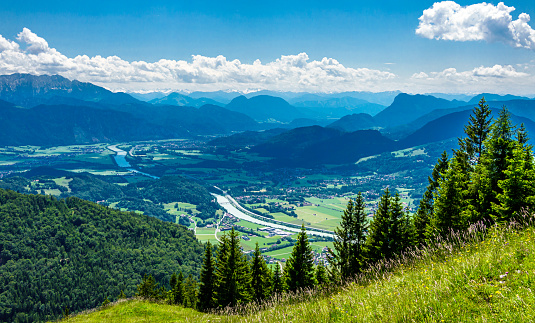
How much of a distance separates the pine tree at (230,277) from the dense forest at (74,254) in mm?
67190

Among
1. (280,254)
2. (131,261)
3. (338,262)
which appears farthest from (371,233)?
(131,261)

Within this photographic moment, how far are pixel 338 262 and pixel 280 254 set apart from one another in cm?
7979

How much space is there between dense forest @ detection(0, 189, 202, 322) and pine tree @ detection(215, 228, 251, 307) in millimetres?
67190

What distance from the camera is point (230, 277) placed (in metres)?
30.4

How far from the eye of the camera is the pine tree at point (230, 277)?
30250 mm

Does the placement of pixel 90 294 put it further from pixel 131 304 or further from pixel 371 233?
pixel 371 233

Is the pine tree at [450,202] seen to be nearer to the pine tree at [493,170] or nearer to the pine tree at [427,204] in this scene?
the pine tree at [493,170]

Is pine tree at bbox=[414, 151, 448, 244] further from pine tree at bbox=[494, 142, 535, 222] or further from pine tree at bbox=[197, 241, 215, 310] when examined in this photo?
pine tree at bbox=[197, 241, 215, 310]

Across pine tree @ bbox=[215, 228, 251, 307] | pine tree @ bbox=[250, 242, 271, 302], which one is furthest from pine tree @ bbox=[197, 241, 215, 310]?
pine tree @ bbox=[250, 242, 271, 302]

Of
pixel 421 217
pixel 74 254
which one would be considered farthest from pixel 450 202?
pixel 74 254

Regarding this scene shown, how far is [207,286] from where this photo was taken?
33750 mm

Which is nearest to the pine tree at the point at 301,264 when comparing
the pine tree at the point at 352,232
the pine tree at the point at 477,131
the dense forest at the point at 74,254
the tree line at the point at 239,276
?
the tree line at the point at 239,276

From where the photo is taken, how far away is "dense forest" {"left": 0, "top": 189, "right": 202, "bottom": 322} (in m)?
86.4

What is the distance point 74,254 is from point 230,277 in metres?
104
